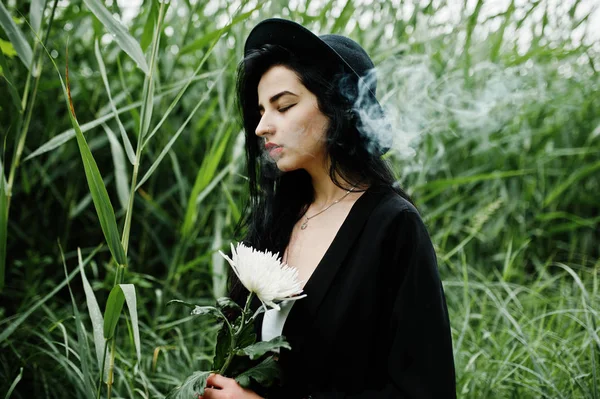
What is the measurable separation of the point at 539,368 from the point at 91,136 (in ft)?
5.72

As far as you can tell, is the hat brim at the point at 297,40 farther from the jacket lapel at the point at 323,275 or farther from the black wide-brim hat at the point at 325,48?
the jacket lapel at the point at 323,275

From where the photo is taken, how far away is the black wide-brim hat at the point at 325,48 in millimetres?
1148

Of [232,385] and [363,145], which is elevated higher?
[363,145]

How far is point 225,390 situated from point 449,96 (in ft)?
5.84

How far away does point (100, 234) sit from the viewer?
7.77ft

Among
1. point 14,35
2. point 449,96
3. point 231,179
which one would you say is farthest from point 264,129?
point 449,96

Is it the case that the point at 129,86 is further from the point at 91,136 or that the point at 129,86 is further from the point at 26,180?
the point at 26,180

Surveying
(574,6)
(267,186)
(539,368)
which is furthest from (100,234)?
(574,6)

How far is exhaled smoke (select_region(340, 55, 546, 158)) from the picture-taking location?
79.9 inches

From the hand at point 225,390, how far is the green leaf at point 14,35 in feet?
2.99

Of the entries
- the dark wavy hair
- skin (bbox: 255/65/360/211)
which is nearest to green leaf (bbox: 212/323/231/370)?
the dark wavy hair

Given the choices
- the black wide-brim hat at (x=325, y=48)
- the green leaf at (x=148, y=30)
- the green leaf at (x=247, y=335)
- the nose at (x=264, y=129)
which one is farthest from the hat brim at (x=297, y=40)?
the green leaf at (x=247, y=335)

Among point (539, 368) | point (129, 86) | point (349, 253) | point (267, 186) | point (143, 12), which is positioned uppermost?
point (143, 12)

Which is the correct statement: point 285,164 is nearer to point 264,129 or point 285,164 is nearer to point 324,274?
point 264,129
